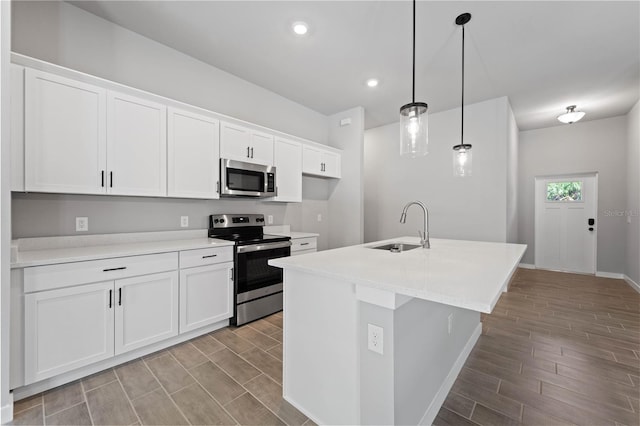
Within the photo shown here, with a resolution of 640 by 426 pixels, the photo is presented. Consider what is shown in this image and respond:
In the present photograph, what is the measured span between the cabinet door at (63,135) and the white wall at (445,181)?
4497mm

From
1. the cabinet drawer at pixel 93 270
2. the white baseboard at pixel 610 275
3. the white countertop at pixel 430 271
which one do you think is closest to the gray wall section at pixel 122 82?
the cabinet drawer at pixel 93 270

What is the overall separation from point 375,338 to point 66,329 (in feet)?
6.79

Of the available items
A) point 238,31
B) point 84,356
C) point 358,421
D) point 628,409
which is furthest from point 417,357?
point 238,31

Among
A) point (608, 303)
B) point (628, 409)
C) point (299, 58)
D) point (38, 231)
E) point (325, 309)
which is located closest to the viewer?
point (325, 309)

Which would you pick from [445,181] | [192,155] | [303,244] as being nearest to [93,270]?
[192,155]

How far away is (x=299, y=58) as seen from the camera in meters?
3.12

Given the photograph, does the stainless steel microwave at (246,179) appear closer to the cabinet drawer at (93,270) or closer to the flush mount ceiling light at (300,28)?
the cabinet drawer at (93,270)

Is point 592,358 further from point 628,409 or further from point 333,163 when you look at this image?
point 333,163

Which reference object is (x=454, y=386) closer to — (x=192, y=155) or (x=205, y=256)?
(x=205, y=256)

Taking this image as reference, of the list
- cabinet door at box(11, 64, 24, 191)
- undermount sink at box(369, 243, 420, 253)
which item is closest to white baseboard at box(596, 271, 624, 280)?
undermount sink at box(369, 243, 420, 253)

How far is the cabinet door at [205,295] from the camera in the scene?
2490mm

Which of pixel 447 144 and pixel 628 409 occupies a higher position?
pixel 447 144

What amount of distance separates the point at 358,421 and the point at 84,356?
1923mm

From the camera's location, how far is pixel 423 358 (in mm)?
1540
